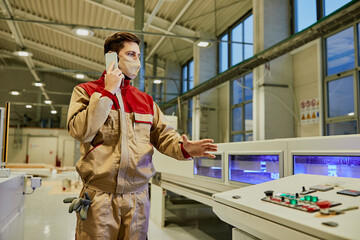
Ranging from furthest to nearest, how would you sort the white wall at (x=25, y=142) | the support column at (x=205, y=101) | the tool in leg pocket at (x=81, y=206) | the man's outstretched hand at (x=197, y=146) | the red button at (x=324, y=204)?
the white wall at (x=25, y=142), the support column at (x=205, y=101), the man's outstretched hand at (x=197, y=146), the tool in leg pocket at (x=81, y=206), the red button at (x=324, y=204)

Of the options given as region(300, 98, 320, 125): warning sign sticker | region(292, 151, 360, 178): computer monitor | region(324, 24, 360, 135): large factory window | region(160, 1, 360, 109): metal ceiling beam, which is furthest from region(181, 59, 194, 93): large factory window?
region(292, 151, 360, 178): computer monitor

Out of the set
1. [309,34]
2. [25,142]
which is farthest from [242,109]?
[25,142]

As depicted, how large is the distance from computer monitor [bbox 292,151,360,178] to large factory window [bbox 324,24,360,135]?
3.56 metres

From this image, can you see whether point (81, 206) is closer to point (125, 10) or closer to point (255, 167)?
point (255, 167)

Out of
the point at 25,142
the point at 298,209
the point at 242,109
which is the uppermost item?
the point at 242,109

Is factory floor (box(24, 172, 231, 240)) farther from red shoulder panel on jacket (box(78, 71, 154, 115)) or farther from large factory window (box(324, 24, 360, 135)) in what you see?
red shoulder panel on jacket (box(78, 71, 154, 115))

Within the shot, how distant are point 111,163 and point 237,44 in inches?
310

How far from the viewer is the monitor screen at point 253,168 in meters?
2.18

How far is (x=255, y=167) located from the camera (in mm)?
2396

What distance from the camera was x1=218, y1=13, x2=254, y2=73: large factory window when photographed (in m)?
7.96

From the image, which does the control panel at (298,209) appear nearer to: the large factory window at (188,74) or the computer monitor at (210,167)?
the computer monitor at (210,167)

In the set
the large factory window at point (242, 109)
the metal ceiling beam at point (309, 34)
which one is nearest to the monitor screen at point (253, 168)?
the metal ceiling beam at point (309, 34)

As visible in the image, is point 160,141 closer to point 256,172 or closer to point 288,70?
point 256,172

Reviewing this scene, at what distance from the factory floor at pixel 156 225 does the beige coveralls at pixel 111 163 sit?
2.70m
